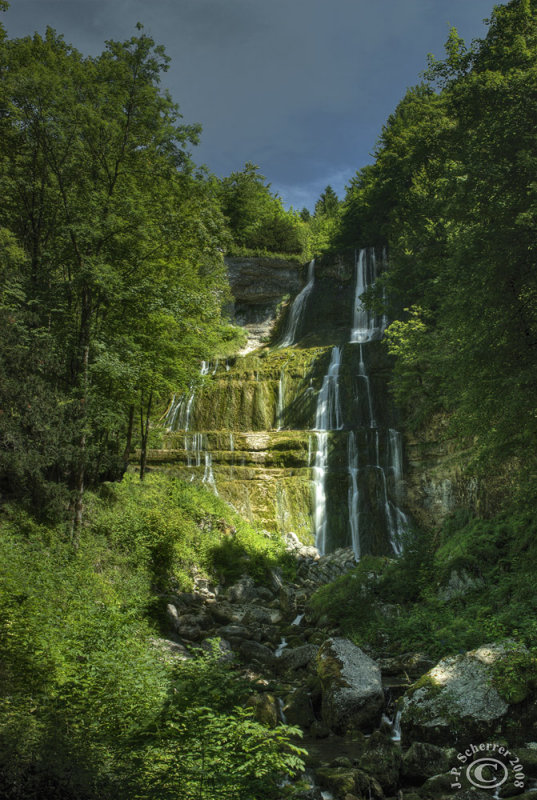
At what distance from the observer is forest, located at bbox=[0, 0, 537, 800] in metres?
3.79

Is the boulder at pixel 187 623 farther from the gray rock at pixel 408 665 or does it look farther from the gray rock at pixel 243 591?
the gray rock at pixel 408 665

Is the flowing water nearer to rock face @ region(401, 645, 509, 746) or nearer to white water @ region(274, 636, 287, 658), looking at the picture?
white water @ region(274, 636, 287, 658)

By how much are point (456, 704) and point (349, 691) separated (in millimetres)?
1465

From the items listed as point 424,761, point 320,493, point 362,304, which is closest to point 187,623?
point 424,761

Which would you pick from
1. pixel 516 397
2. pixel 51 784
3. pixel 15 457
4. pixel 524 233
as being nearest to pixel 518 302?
pixel 524 233

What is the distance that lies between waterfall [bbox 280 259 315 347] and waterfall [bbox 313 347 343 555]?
9178 millimetres

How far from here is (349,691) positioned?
6473mm

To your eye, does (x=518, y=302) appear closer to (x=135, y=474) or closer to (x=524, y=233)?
(x=524, y=233)

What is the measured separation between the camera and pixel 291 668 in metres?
8.05

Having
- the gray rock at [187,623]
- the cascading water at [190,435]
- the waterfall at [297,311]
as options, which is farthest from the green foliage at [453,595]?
the waterfall at [297,311]

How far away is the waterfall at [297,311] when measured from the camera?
114 ft

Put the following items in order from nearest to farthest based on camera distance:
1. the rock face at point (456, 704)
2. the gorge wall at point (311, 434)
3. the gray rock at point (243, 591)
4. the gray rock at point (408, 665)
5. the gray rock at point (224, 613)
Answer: the rock face at point (456, 704) → the gray rock at point (408, 665) → the gray rock at point (224, 613) → the gray rock at point (243, 591) → the gorge wall at point (311, 434)

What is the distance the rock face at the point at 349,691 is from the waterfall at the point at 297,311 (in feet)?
91.6

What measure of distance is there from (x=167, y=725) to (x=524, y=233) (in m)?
8.16
